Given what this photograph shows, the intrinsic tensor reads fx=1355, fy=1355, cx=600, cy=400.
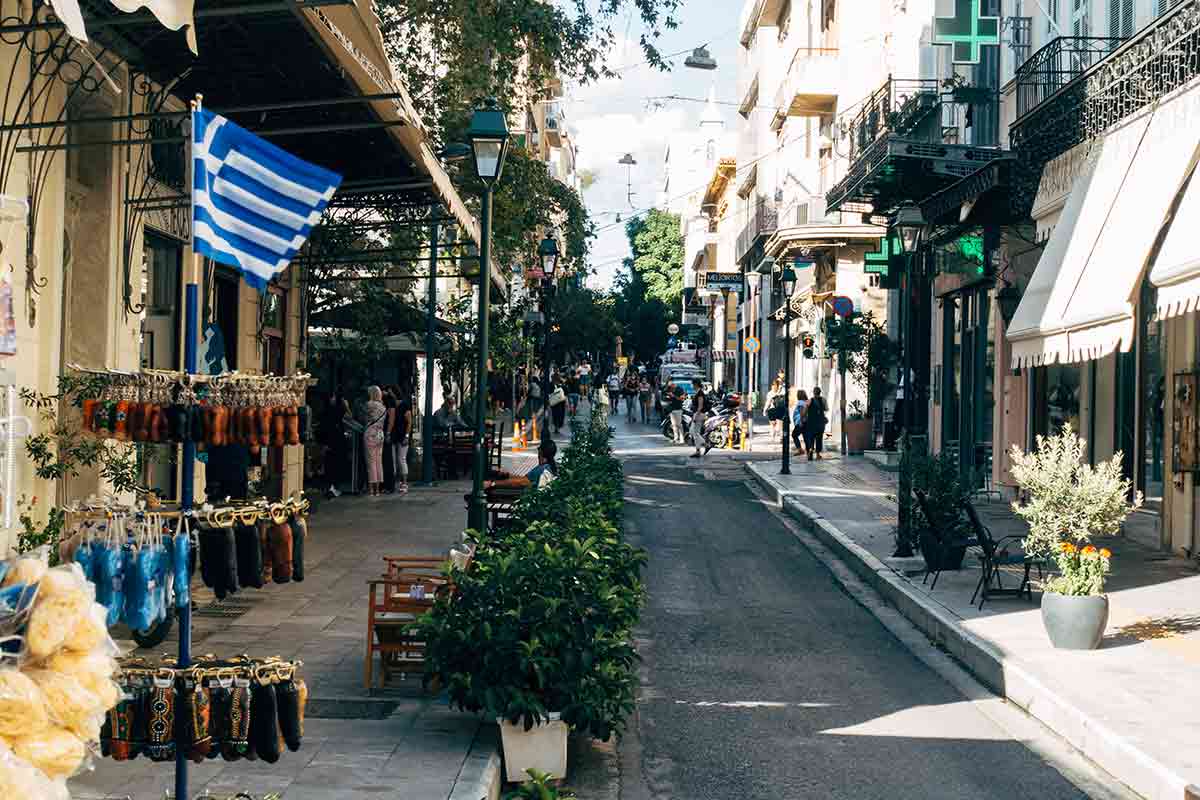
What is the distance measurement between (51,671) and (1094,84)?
53.0ft

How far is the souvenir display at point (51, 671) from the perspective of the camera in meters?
3.36

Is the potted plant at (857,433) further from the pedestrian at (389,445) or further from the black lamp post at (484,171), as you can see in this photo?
the black lamp post at (484,171)

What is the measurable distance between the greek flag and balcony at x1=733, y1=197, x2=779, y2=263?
42846 mm

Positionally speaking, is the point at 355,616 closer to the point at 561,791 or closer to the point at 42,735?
the point at 561,791

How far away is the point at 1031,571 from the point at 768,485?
12.6 metres

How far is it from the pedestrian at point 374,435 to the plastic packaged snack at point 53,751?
740 inches

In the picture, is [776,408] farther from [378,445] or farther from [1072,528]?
[1072,528]

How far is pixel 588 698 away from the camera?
7.38 m

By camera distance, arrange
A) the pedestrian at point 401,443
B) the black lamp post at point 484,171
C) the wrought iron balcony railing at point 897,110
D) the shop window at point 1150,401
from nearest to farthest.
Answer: the black lamp post at point 484,171, the shop window at point 1150,401, the pedestrian at point 401,443, the wrought iron balcony railing at point 897,110

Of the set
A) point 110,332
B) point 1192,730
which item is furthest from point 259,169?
point 1192,730

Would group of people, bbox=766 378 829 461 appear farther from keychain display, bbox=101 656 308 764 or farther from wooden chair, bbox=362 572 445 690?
keychain display, bbox=101 656 308 764

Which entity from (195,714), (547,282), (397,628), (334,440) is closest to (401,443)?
(334,440)

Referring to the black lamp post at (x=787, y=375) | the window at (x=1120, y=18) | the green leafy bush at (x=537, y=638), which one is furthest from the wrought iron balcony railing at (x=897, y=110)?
the green leafy bush at (x=537, y=638)

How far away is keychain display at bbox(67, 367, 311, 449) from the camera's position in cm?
566
